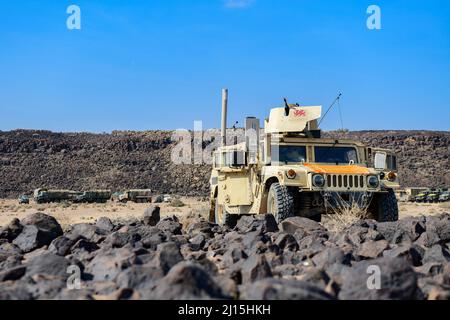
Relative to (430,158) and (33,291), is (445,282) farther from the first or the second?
(430,158)

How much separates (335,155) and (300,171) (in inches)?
71.8

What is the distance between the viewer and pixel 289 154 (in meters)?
14.5

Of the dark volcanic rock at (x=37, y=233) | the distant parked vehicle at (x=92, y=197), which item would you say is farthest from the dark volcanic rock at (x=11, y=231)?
the distant parked vehicle at (x=92, y=197)

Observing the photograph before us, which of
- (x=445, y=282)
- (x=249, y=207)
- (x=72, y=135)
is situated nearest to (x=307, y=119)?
(x=249, y=207)

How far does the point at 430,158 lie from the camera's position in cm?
7650

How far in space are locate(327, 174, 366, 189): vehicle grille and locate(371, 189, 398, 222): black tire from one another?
3.16 feet

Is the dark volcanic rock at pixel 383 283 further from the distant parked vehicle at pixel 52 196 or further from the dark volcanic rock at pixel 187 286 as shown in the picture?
the distant parked vehicle at pixel 52 196

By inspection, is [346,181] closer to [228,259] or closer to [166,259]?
[228,259]

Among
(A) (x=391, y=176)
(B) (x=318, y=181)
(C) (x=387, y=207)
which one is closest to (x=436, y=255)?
(B) (x=318, y=181)

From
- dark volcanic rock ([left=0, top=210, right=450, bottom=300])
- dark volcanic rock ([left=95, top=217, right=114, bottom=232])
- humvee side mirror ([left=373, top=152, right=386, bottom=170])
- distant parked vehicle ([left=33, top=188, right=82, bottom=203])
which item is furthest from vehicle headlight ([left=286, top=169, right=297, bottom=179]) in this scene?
distant parked vehicle ([left=33, top=188, right=82, bottom=203])

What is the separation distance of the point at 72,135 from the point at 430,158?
152 feet

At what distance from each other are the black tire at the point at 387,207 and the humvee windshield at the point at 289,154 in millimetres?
1936

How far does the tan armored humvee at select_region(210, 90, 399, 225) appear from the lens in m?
13.2

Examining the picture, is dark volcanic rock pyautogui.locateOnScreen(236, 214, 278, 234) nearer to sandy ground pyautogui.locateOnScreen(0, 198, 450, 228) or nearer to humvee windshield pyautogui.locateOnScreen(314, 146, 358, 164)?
humvee windshield pyautogui.locateOnScreen(314, 146, 358, 164)
